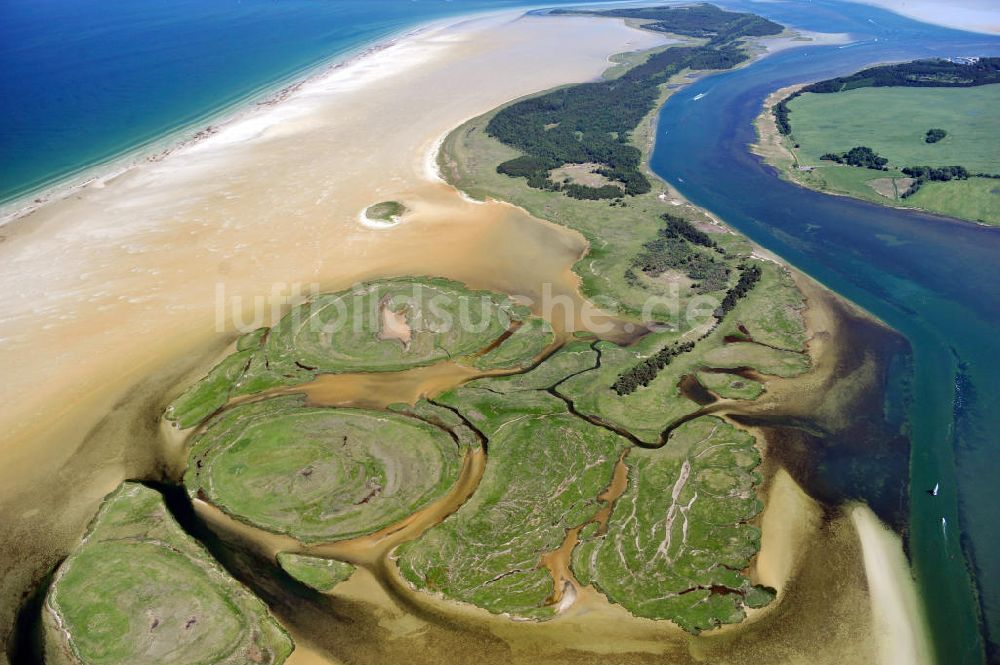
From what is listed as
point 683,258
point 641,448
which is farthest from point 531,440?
point 683,258

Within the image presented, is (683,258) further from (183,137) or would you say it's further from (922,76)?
(922,76)

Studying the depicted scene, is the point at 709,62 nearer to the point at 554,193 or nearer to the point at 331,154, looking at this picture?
the point at 554,193

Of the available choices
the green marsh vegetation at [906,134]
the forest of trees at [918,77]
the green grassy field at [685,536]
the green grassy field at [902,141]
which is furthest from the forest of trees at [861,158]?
the green grassy field at [685,536]

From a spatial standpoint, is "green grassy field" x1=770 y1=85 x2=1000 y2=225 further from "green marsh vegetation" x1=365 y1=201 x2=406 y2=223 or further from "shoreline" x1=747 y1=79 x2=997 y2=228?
"green marsh vegetation" x1=365 y1=201 x2=406 y2=223

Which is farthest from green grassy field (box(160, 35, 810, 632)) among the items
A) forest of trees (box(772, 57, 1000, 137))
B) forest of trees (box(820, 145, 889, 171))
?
forest of trees (box(772, 57, 1000, 137))

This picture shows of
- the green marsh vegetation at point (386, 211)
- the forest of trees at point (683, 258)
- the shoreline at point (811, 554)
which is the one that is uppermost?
the green marsh vegetation at point (386, 211)

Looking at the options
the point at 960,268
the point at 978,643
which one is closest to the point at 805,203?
the point at 960,268

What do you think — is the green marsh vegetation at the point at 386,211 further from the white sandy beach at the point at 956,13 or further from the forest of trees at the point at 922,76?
the white sandy beach at the point at 956,13
